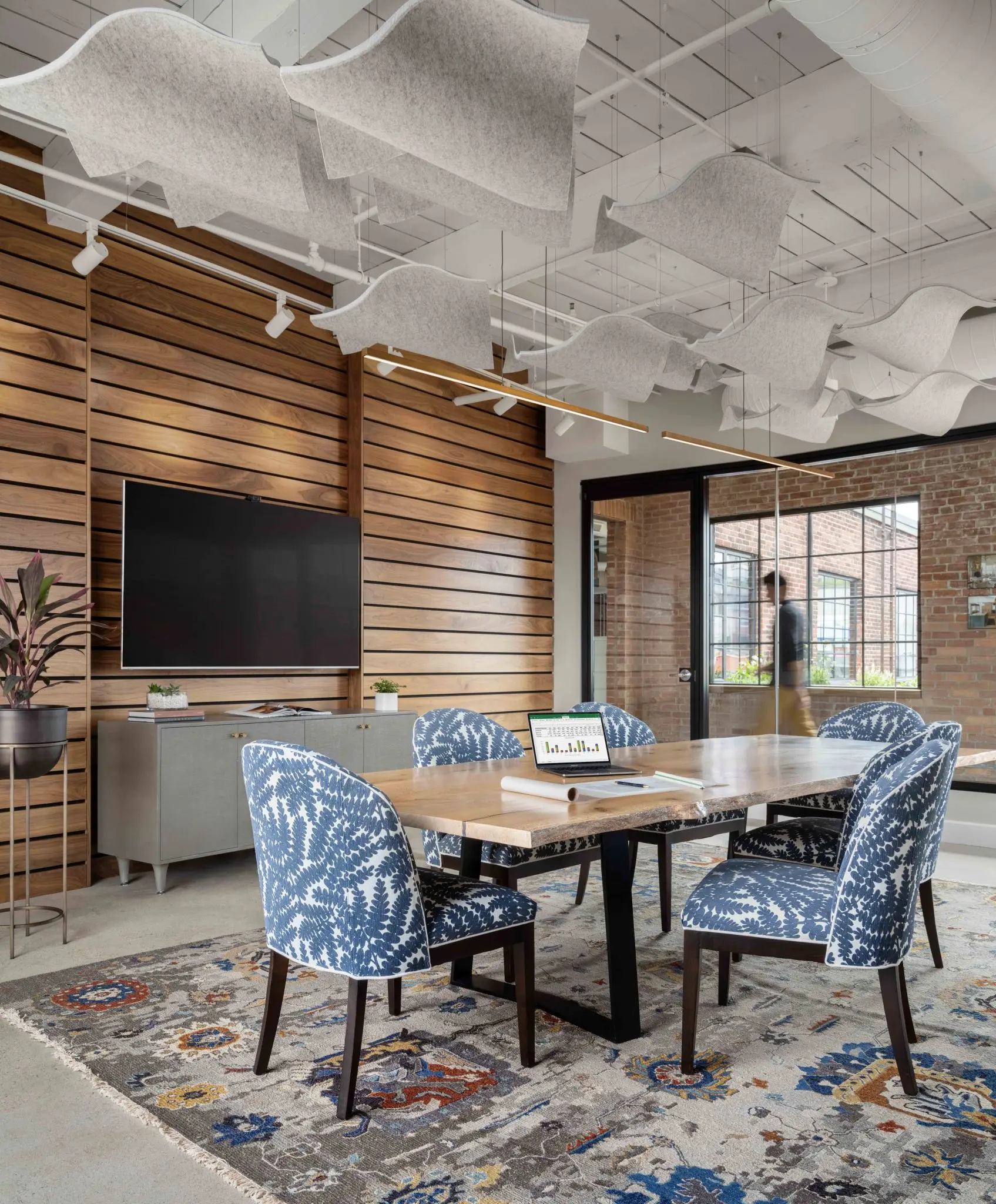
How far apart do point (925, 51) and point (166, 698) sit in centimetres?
408

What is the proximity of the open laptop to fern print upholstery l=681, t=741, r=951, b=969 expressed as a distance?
0.81 metres

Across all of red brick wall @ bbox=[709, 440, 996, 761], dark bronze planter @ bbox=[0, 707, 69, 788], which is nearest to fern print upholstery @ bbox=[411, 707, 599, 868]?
dark bronze planter @ bbox=[0, 707, 69, 788]

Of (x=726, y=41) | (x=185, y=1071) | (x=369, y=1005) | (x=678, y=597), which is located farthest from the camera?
(x=678, y=597)

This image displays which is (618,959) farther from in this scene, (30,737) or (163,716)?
(163,716)

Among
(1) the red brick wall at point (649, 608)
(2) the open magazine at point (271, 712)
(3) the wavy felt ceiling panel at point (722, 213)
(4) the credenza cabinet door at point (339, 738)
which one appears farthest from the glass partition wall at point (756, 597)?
(3) the wavy felt ceiling panel at point (722, 213)

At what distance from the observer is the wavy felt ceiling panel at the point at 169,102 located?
2.27 m

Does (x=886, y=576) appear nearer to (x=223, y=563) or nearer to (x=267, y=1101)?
(x=223, y=563)

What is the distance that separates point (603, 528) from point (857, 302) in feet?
9.61

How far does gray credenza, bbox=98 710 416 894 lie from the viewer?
4598 millimetres

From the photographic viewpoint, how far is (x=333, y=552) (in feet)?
20.0

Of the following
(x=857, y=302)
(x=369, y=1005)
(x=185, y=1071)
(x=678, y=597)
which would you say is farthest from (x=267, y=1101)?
(x=678, y=597)

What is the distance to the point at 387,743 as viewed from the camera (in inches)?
230

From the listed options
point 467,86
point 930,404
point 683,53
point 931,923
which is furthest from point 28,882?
point 930,404

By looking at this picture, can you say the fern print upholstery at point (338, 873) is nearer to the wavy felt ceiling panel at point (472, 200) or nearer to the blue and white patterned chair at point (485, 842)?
the blue and white patterned chair at point (485, 842)
